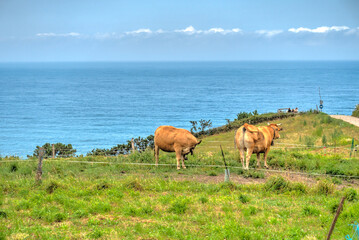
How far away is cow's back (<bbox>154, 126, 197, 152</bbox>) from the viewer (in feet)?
62.8

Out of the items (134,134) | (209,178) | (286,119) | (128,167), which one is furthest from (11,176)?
(134,134)

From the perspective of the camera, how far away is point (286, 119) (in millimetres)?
46938

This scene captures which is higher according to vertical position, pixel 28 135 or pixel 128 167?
pixel 128 167

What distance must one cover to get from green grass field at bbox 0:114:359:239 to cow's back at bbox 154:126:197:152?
3.15ft

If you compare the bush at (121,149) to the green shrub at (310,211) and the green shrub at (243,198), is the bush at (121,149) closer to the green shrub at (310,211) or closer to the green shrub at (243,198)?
the green shrub at (243,198)

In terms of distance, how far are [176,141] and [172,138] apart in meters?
0.25

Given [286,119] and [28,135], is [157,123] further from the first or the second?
[286,119]

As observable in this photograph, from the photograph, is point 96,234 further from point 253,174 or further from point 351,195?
point 253,174

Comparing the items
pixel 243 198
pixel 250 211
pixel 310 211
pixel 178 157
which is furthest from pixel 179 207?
pixel 178 157

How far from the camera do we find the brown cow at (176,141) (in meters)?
19.1

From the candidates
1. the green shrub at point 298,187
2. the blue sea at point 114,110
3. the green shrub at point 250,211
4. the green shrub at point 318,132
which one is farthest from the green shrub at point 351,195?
the blue sea at point 114,110

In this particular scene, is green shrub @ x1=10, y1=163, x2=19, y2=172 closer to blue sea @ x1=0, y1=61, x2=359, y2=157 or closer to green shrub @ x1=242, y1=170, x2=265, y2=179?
green shrub @ x1=242, y1=170, x2=265, y2=179

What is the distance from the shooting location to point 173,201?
13.1 meters

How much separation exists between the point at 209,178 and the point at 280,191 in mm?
3245
